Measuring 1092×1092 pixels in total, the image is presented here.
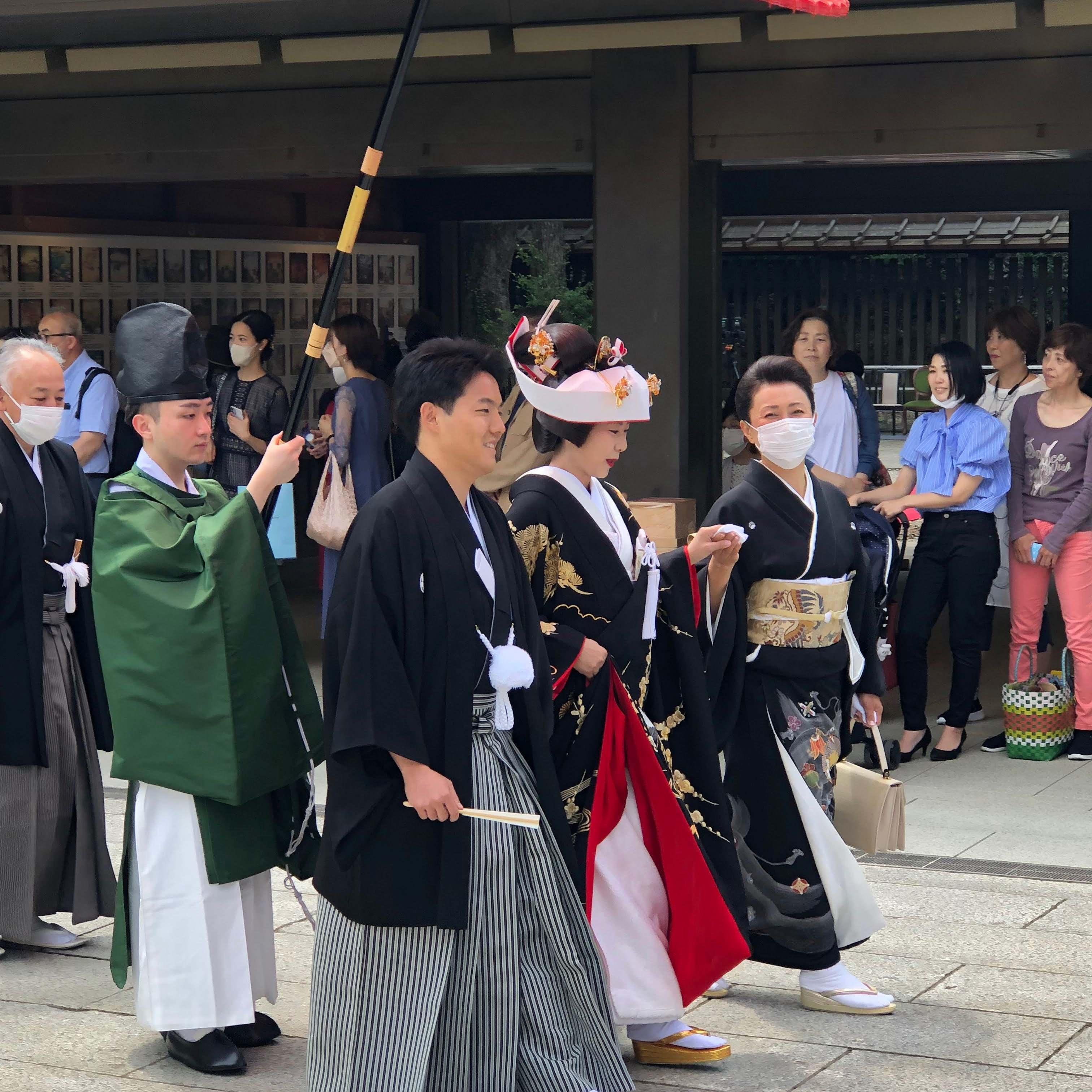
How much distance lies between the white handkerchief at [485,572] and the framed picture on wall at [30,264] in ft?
24.8

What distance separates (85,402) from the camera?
7.74m

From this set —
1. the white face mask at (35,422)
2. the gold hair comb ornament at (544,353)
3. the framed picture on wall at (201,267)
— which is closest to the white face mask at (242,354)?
the framed picture on wall at (201,267)

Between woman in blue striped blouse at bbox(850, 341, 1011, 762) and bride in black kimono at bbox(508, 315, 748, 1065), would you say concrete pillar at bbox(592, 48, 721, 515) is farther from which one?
bride in black kimono at bbox(508, 315, 748, 1065)

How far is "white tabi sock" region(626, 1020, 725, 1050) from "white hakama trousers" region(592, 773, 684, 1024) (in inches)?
2.1

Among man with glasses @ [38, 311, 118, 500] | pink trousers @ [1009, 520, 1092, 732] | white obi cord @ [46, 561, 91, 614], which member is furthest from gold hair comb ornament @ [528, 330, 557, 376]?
man with glasses @ [38, 311, 118, 500]

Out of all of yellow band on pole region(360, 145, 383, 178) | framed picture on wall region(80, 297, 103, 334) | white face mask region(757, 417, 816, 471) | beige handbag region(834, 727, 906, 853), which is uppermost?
framed picture on wall region(80, 297, 103, 334)

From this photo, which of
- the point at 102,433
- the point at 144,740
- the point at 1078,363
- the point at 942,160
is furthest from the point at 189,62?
the point at 144,740

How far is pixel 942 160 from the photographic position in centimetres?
749

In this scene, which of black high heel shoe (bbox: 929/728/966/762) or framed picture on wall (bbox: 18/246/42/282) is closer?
black high heel shoe (bbox: 929/728/966/762)

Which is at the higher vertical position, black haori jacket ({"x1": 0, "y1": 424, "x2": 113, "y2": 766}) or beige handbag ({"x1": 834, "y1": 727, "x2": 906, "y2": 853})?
black haori jacket ({"x1": 0, "y1": 424, "x2": 113, "y2": 766})

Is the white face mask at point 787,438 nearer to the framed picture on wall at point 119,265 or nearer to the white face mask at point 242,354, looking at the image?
the white face mask at point 242,354

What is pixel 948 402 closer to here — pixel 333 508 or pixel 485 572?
pixel 333 508

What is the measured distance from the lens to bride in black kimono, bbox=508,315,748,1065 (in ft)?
11.9

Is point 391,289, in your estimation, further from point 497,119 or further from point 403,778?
point 403,778
